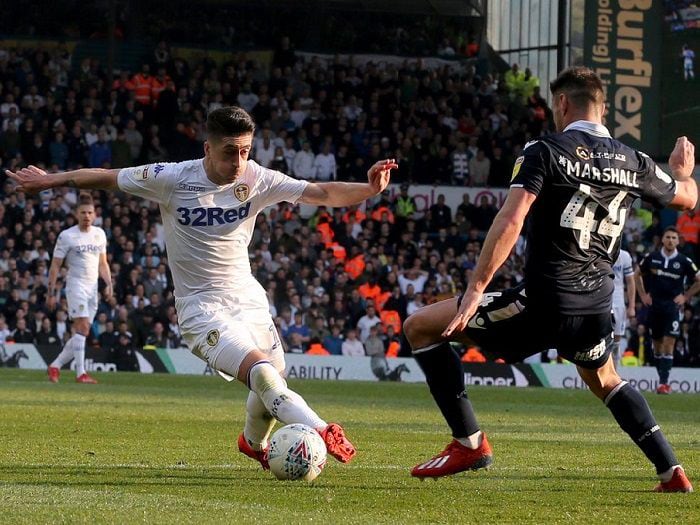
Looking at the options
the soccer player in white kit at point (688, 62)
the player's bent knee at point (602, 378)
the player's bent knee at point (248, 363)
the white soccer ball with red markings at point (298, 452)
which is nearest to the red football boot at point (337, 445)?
the white soccer ball with red markings at point (298, 452)

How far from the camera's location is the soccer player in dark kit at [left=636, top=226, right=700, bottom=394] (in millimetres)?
20578

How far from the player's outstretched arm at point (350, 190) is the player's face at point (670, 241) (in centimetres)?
1318

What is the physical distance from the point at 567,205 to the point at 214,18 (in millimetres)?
30396

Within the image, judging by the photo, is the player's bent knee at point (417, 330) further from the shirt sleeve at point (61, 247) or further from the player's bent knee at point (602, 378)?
the shirt sleeve at point (61, 247)

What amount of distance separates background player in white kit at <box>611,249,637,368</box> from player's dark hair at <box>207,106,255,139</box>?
12748 mm

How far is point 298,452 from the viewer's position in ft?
23.1

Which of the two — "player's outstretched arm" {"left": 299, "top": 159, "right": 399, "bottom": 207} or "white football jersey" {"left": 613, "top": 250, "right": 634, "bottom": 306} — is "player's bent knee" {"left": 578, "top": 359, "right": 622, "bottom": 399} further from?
"white football jersey" {"left": 613, "top": 250, "right": 634, "bottom": 306}

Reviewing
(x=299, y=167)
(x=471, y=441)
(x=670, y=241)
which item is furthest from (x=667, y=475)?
(x=299, y=167)

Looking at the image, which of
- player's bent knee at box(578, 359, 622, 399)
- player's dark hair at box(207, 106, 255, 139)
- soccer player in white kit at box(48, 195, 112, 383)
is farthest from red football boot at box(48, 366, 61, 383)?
player's bent knee at box(578, 359, 622, 399)

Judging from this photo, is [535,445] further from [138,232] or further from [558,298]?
[138,232]

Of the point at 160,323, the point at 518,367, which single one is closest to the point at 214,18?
the point at 160,323

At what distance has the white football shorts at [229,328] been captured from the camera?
761 cm

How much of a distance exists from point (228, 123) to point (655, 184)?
240 centimetres

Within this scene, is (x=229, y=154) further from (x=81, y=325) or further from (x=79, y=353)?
(x=79, y=353)
